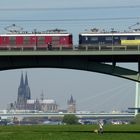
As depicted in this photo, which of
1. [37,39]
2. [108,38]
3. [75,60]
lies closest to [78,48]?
[75,60]

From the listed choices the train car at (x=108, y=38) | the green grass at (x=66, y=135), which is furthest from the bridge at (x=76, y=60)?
the green grass at (x=66, y=135)

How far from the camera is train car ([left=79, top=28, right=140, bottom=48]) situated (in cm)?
7738

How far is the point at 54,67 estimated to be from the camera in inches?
2963

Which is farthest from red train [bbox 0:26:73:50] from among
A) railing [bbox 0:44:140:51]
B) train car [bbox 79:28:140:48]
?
railing [bbox 0:44:140:51]

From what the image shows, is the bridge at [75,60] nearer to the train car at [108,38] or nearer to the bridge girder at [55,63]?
the bridge girder at [55,63]

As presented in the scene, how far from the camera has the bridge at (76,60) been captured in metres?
72.8

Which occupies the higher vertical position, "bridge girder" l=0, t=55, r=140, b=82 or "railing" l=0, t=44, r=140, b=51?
"railing" l=0, t=44, r=140, b=51

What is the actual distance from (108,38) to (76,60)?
6494mm

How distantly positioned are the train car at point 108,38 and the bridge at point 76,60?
242 cm

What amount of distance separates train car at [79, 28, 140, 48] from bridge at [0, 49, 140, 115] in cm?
242

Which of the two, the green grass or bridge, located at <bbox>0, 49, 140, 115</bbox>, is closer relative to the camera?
the green grass

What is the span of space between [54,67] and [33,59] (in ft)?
8.33

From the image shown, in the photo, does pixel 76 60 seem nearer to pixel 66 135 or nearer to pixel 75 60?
pixel 75 60

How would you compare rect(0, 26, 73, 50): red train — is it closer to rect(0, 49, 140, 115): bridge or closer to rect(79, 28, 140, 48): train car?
rect(79, 28, 140, 48): train car
